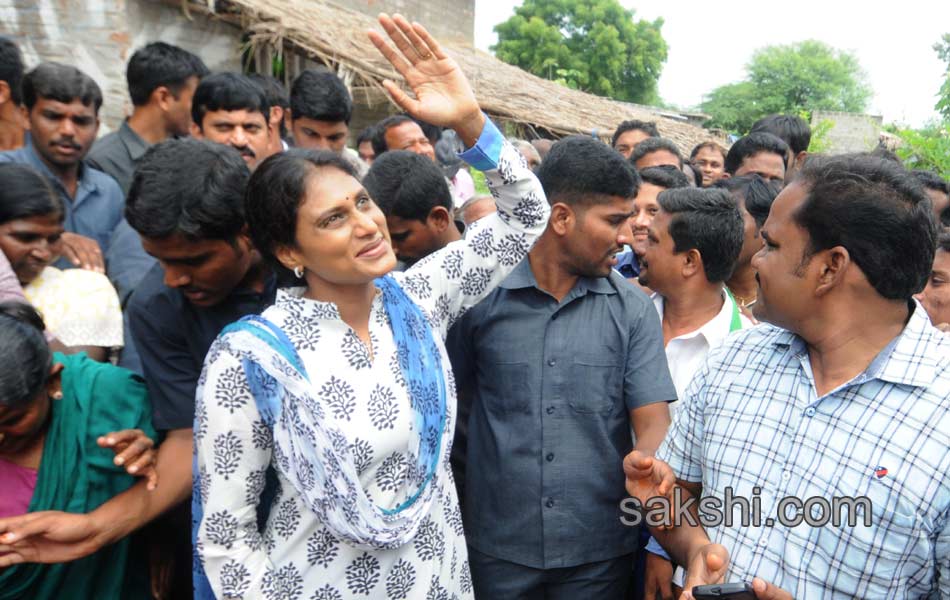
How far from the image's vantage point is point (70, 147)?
3.40m

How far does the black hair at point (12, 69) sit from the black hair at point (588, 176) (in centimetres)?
292

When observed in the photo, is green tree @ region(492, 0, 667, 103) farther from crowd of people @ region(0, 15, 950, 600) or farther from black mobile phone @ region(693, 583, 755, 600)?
black mobile phone @ region(693, 583, 755, 600)

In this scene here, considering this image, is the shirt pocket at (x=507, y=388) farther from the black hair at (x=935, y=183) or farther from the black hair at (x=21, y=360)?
the black hair at (x=935, y=183)

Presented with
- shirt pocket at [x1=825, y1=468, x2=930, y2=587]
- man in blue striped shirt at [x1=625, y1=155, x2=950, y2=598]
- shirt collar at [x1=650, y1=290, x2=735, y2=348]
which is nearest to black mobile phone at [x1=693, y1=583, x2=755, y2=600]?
man in blue striped shirt at [x1=625, y1=155, x2=950, y2=598]

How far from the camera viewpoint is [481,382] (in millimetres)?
2395

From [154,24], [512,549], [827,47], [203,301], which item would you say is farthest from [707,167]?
[827,47]

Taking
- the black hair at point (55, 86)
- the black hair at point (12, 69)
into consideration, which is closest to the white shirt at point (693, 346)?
the black hair at point (55, 86)

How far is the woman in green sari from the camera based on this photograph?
1.80m

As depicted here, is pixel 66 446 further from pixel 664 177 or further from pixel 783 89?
pixel 783 89

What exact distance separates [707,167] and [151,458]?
4746mm

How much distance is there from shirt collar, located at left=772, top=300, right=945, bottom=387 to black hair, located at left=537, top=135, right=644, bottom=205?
3.28 feet

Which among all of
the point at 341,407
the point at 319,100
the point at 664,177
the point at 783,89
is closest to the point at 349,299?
the point at 341,407

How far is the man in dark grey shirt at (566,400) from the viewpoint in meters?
2.25

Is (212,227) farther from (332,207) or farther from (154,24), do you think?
(154,24)
